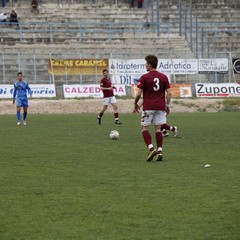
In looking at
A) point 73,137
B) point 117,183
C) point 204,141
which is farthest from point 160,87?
point 73,137

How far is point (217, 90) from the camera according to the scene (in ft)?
169

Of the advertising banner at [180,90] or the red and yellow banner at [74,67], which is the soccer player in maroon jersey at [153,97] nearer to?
the advertising banner at [180,90]

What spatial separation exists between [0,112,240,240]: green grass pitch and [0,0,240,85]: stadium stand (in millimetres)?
28900

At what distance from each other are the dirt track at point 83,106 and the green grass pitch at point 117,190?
20.8 metres

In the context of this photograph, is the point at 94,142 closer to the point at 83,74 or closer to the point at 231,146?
the point at 231,146

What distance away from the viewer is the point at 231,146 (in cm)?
2225

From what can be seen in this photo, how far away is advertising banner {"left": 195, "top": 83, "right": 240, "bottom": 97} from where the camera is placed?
51438 mm

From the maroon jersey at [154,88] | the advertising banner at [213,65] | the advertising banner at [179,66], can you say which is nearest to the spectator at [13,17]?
the advertising banner at [179,66]

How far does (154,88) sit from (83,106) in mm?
28039

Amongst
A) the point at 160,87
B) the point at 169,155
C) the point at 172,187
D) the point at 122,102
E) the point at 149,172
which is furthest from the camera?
the point at 122,102

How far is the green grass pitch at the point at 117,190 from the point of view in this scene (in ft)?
34.3

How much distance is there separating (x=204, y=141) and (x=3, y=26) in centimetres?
3454

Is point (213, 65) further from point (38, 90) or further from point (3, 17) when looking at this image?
point (3, 17)

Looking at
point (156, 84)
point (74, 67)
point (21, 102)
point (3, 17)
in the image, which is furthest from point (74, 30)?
point (156, 84)
